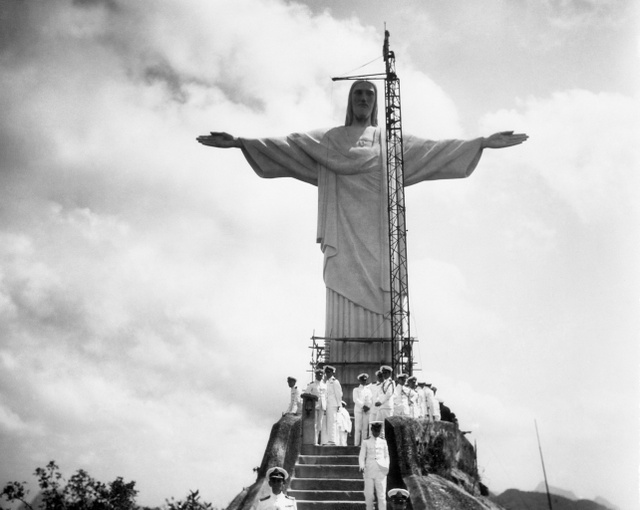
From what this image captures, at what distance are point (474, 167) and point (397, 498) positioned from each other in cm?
1495


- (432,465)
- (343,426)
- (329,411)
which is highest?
(329,411)

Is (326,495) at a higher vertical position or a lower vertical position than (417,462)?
lower

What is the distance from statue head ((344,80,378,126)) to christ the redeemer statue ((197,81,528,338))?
32 millimetres

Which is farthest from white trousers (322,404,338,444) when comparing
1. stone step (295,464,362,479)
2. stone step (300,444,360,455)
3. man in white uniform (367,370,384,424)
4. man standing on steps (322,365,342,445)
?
stone step (295,464,362,479)

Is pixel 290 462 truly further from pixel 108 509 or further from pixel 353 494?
pixel 108 509

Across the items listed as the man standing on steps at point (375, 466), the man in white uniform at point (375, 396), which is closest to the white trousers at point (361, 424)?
the man in white uniform at point (375, 396)

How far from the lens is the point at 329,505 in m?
12.2

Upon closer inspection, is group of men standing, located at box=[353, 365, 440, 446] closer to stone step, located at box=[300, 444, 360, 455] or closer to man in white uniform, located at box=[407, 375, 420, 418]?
man in white uniform, located at box=[407, 375, 420, 418]

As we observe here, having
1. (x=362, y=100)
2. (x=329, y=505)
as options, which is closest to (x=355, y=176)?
(x=362, y=100)

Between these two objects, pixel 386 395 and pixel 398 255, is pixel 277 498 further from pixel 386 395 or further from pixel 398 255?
pixel 398 255

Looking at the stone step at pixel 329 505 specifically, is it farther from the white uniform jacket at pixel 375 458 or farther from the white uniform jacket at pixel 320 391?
the white uniform jacket at pixel 320 391

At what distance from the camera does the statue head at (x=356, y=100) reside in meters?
22.7

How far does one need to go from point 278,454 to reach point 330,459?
1.55 meters

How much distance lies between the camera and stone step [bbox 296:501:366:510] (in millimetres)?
12125
